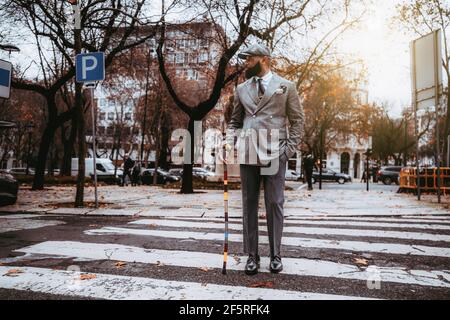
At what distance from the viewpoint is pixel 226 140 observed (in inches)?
157

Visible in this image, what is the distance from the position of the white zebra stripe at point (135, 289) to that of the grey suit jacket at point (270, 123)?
1282 millimetres

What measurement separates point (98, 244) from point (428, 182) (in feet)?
57.5

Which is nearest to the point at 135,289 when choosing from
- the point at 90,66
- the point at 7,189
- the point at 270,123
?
the point at 270,123

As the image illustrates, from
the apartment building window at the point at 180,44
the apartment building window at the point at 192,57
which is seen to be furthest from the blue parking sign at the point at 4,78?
the apartment building window at the point at 192,57

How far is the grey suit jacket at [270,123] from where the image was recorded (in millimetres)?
3873

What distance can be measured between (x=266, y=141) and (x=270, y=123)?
7.1 inches

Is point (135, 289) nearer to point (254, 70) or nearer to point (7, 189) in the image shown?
point (254, 70)

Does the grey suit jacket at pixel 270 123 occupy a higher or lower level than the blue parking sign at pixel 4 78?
lower

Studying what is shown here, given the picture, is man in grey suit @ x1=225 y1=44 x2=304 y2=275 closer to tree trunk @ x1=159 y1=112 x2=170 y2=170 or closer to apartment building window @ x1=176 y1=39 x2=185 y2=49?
apartment building window @ x1=176 y1=39 x2=185 y2=49

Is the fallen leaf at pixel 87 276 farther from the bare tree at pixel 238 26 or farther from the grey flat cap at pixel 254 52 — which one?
the bare tree at pixel 238 26

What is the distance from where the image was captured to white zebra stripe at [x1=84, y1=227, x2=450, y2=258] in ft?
15.7

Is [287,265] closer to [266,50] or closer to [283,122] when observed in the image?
[283,122]

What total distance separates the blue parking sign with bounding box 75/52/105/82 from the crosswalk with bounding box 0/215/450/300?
428 cm
